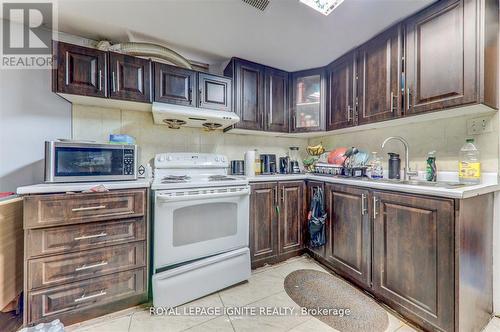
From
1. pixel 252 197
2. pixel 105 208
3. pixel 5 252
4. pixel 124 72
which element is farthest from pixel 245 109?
pixel 5 252

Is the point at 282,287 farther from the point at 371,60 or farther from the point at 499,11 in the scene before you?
the point at 499,11

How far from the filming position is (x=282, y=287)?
171cm

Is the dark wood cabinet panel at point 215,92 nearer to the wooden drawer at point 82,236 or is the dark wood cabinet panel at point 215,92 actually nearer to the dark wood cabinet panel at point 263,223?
the dark wood cabinet panel at point 263,223

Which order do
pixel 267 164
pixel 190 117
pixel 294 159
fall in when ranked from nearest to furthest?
pixel 190 117 → pixel 267 164 → pixel 294 159

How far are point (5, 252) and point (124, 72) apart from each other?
1.43 meters

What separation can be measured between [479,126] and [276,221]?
5.57 ft

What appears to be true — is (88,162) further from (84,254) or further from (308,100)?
(308,100)

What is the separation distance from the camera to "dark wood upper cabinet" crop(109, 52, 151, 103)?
5.34 ft

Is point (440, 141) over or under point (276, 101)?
under

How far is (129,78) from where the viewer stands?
168cm

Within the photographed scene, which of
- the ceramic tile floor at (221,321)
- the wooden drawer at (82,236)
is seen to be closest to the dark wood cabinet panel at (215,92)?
the wooden drawer at (82,236)

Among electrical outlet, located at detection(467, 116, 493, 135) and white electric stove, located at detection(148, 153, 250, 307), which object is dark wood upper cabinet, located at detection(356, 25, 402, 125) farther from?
white electric stove, located at detection(148, 153, 250, 307)

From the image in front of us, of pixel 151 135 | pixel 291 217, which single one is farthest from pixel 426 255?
pixel 151 135

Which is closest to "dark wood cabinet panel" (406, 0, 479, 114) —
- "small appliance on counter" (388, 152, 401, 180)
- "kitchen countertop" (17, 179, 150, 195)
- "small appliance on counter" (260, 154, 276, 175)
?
"small appliance on counter" (388, 152, 401, 180)
